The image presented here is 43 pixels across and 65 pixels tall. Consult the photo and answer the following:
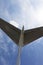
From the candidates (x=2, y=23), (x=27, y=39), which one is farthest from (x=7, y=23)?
(x=27, y=39)

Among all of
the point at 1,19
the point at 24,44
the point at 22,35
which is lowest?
the point at 24,44

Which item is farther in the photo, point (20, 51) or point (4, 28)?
point (4, 28)

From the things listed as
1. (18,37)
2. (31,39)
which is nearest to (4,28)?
(18,37)

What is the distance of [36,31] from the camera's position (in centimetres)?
1950

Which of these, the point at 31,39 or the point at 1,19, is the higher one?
the point at 1,19

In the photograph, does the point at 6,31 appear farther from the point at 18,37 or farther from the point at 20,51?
the point at 20,51

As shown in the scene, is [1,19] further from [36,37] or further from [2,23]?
[36,37]

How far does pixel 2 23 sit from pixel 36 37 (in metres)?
3.86

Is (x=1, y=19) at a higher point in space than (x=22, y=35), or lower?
higher

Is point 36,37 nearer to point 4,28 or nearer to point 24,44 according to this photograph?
point 24,44

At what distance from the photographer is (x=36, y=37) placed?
814 inches

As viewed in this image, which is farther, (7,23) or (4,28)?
(4,28)

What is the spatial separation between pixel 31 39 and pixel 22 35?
50.1 inches

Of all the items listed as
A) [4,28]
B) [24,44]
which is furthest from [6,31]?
[24,44]
